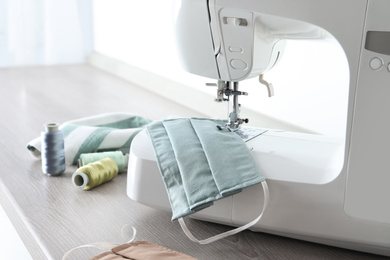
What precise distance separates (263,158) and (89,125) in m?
0.76

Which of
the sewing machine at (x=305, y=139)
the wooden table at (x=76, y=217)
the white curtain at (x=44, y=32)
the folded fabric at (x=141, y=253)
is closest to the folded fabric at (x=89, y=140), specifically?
the wooden table at (x=76, y=217)

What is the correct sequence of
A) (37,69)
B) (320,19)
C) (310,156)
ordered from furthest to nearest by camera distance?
(37,69)
(310,156)
(320,19)

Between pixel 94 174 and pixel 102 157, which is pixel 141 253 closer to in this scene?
pixel 94 174

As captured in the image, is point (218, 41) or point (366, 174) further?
point (218, 41)

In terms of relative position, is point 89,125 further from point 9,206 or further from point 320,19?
point 320,19

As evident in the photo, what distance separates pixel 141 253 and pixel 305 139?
0.41m

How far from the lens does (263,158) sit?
110cm

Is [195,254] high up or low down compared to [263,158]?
down

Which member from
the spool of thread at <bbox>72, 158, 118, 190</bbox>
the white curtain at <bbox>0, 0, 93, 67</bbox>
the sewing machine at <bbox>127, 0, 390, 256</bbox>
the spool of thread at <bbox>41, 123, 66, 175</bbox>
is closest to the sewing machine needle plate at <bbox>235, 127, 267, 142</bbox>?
the sewing machine at <bbox>127, 0, 390, 256</bbox>

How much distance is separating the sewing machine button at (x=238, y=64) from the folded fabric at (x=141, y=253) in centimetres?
37

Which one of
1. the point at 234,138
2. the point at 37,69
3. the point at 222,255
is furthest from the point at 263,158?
the point at 37,69

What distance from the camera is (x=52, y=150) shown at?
145 centimetres

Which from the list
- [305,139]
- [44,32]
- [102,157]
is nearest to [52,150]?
[102,157]

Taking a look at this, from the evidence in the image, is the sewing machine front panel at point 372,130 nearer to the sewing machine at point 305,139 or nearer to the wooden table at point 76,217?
the sewing machine at point 305,139
